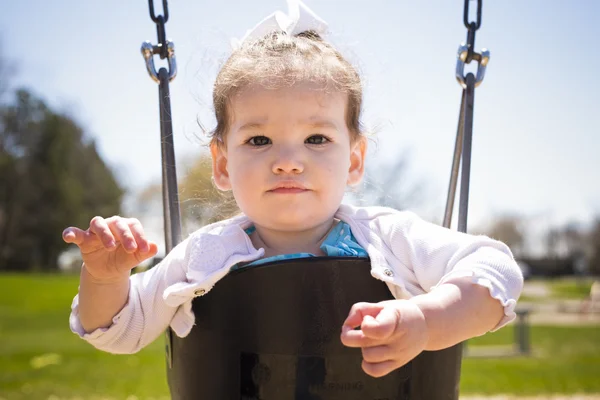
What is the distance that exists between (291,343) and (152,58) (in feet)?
3.02

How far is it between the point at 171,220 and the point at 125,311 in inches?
10.4

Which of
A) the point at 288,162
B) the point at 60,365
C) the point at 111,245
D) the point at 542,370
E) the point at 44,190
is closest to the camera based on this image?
the point at 111,245

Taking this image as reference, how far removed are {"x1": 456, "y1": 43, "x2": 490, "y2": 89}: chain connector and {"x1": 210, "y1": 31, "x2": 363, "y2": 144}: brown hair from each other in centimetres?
29

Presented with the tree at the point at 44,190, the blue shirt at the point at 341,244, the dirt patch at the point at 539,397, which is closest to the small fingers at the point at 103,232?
the blue shirt at the point at 341,244

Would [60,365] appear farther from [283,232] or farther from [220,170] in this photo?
[283,232]

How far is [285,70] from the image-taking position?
1.39 metres

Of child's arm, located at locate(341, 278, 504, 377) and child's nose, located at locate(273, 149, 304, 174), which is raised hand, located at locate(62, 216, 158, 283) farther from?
child's arm, located at locate(341, 278, 504, 377)

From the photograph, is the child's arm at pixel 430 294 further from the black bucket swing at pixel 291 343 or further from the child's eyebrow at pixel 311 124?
the child's eyebrow at pixel 311 124

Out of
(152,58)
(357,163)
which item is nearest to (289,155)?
(357,163)

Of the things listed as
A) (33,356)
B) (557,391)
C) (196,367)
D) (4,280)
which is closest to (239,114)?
(196,367)

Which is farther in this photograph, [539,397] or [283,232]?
[539,397]

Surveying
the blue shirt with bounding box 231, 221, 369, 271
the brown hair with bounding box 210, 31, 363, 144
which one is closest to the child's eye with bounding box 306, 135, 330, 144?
the brown hair with bounding box 210, 31, 363, 144

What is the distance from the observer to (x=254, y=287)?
3.72 ft

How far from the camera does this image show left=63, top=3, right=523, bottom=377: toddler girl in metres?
1.19
